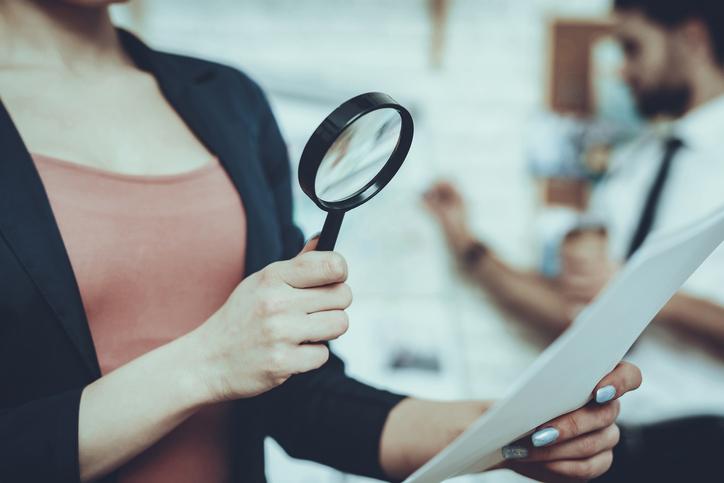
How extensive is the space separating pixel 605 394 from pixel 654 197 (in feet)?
3.75

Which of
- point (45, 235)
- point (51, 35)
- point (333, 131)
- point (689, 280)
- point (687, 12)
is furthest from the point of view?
point (687, 12)

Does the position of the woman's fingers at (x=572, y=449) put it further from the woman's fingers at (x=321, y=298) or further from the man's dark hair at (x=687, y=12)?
the man's dark hair at (x=687, y=12)

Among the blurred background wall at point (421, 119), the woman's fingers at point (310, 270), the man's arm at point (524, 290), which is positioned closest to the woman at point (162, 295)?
the woman's fingers at point (310, 270)

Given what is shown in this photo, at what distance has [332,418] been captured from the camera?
725 millimetres

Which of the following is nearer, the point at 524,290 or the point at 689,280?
the point at 689,280

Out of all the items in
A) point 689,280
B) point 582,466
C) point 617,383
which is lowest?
point 689,280

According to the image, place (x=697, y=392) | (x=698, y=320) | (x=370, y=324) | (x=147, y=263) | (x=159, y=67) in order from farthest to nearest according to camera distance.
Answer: (x=370, y=324) → (x=697, y=392) → (x=698, y=320) → (x=159, y=67) → (x=147, y=263)

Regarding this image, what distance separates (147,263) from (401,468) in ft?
1.28

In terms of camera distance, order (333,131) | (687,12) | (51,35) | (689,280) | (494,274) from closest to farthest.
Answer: (333,131) < (51,35) < (689,280) < (687,12) < (494,274)

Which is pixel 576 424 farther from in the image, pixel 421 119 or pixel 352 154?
pixel 421 119

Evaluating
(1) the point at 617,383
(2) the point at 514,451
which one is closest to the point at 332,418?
(2) the point at 514,451

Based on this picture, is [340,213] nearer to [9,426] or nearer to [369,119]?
[369,119]

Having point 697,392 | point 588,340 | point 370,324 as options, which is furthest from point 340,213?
point 697,392

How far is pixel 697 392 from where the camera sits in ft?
4.75
